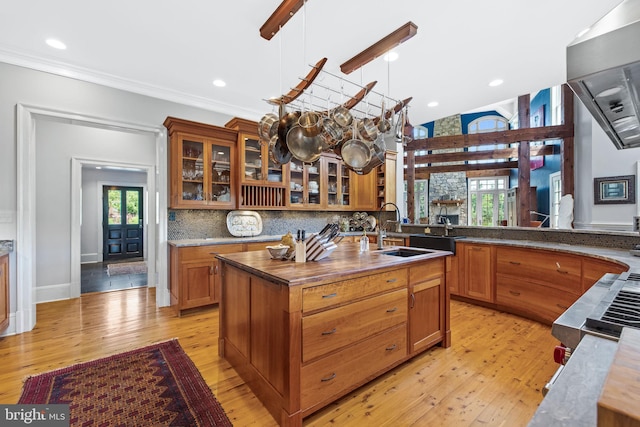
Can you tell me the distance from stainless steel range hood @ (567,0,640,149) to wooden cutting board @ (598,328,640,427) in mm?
905

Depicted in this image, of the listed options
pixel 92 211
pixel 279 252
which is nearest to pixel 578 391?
pixel 279 252

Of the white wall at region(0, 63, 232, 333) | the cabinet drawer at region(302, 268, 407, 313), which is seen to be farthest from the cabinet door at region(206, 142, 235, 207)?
the cabinet drawer at region(302, 268, 407, 313)

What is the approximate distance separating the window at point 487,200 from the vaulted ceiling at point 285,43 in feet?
24.7

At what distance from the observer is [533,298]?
10.0 feet

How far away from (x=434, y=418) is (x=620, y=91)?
187 cm

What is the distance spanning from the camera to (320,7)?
2.21 metres

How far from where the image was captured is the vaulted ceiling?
2.23m

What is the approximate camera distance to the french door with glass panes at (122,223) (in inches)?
289

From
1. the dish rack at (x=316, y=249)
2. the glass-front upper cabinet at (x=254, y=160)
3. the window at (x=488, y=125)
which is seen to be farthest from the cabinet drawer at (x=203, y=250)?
the window at (x=488, y=125)

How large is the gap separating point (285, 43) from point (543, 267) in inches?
138

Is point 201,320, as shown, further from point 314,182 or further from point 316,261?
point 314,182

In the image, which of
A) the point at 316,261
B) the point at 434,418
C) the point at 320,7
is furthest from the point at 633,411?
the point at 320,7

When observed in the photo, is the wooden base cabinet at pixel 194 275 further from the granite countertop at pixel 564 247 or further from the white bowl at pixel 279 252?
the white bowl at pixel 279 252

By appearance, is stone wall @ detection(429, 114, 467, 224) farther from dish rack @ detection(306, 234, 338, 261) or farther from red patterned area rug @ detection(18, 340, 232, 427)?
red patterned area rug @ detection(18, 340, 232, 427)
